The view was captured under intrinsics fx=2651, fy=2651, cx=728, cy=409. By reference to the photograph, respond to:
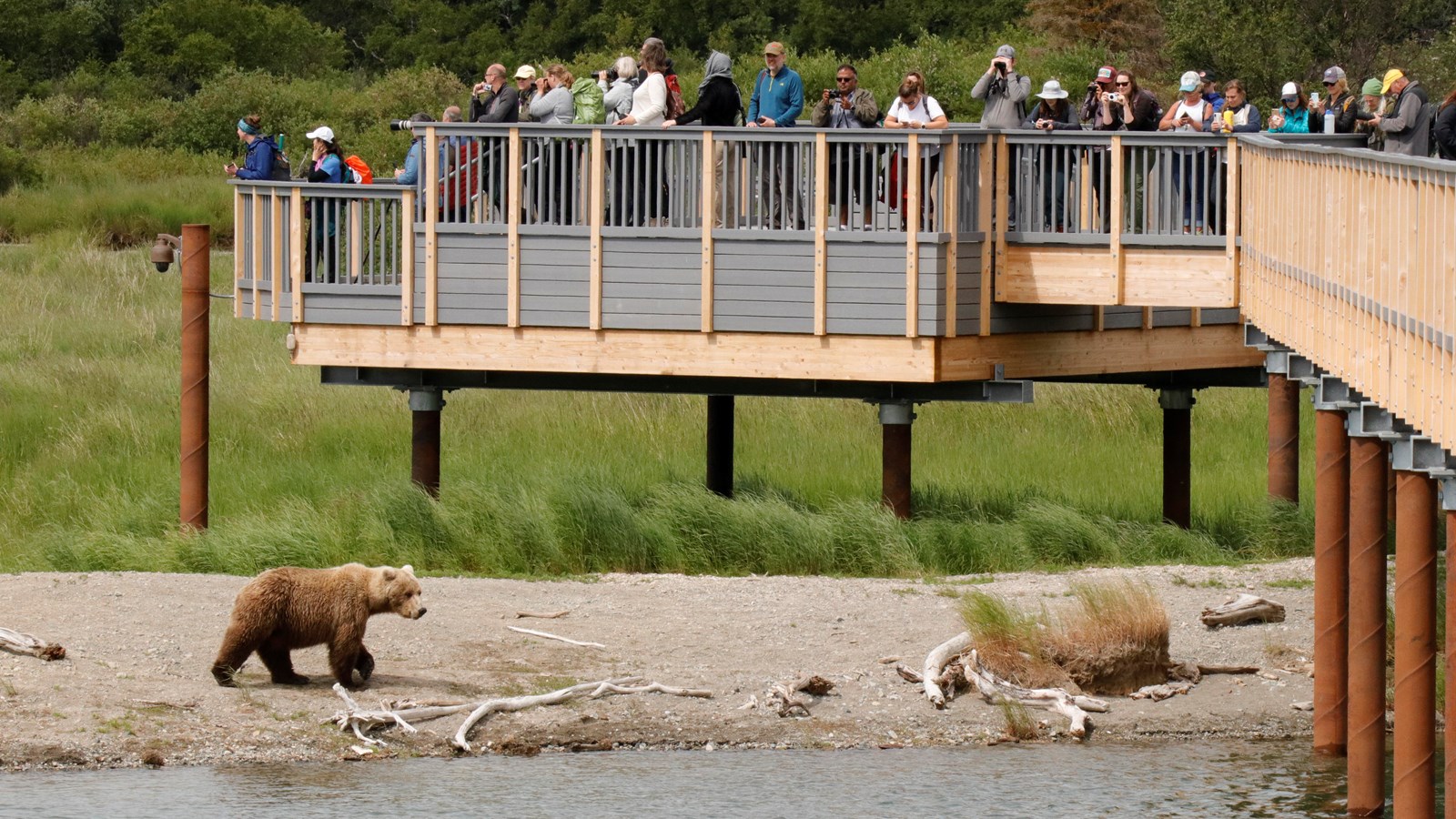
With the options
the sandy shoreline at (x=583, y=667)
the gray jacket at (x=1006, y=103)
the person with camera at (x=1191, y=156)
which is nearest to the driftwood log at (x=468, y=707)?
the sandy shoreline at (x=583, y=667)

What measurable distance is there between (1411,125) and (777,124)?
203 inches

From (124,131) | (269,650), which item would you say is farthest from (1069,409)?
(124,131)

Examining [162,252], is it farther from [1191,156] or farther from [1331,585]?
[1331,585]

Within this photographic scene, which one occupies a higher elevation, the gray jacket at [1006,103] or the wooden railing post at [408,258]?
the gray jacket at [1006,103]

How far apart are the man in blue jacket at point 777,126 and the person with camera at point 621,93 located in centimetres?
97

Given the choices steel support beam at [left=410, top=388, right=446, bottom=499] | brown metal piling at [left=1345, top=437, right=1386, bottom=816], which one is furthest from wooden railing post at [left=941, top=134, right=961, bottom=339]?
steel support beam at [left=410, top=388, right=446, bottom=499]

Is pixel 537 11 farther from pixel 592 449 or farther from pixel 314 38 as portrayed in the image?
pixel 592 449

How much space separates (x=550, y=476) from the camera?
24.1 meters

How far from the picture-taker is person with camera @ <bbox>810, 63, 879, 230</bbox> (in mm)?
20297

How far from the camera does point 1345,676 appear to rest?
55.5 feet

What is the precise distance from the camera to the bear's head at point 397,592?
15812 millimetres

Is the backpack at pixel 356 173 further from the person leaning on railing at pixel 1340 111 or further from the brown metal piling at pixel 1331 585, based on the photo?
the brown metal piling at pixel 1331 585

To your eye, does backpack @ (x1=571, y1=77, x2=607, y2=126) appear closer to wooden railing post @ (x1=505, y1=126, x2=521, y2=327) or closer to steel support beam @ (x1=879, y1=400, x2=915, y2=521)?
wooden railing post @ (x1=505, y1=126, x2=521, y2=327)

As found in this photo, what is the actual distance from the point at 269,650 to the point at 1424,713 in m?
6.91
